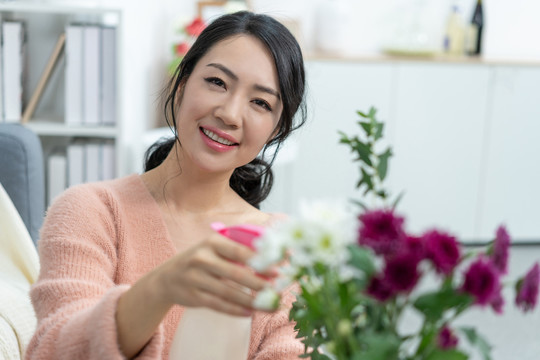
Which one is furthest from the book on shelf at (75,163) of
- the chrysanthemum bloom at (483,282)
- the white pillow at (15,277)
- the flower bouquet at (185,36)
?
the chrysanthemum bloom at (483,282)

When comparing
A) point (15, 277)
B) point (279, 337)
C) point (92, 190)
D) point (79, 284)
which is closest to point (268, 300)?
point (79, 284)

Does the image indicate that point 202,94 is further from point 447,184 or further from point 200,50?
point 447,184

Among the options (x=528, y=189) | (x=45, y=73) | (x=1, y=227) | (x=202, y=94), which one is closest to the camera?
(x=202, y=94)

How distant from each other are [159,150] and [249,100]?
36cm

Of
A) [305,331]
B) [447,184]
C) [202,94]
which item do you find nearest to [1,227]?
[202,94]

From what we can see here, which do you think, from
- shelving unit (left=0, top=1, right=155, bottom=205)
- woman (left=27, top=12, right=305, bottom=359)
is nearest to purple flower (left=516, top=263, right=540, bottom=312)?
woman (left=27, top=12, right=305, bottom=359)

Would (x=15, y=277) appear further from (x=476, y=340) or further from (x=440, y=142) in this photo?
(x=440, y=142)

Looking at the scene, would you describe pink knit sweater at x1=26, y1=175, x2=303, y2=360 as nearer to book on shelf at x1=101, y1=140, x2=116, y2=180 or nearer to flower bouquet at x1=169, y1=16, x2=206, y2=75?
book on shelf at x1=101, y1=140, x2=116, y2=180

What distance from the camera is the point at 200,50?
Result: 1.29 m

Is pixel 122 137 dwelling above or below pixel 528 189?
above

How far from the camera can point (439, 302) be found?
521 mm

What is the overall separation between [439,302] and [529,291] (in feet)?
0.25

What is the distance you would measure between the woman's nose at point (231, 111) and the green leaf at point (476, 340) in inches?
27.8

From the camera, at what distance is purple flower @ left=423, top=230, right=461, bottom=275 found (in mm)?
501
